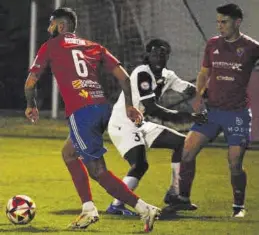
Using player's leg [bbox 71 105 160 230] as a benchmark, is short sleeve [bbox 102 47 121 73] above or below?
above

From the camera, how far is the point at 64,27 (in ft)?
26.3

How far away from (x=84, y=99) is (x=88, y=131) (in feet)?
0.90

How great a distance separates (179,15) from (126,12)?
1349 millimetres

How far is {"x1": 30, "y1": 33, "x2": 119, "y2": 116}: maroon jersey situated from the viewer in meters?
7.91

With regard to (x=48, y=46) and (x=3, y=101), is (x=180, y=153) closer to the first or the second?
(x=48, y=46)

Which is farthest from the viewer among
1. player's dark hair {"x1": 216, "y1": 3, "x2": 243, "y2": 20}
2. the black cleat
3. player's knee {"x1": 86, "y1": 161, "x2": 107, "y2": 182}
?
the black cleat

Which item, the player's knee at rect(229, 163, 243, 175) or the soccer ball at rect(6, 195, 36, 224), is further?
the player's knee at rect(229, 163, 243, 175)

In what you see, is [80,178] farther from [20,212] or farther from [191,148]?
[191,148]

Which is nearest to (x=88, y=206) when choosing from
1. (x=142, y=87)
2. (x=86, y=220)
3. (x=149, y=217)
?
(x=86, y=220)

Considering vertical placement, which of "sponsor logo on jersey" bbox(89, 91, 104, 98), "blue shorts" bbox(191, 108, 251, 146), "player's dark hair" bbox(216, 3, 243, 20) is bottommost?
"blue shorts" bbox(191, 108, 251, 146)

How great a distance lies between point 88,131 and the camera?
7.84 metres

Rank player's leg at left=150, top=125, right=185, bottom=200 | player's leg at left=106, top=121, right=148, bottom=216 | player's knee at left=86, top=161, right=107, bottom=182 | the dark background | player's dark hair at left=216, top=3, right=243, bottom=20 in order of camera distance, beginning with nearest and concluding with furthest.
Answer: player's knee at left=86, top=161, right=107, bottom=182 → player's dark hair at left=216, top=3, right=243, bottom=20 → player's leg at left=106, top=121, right=148, bottom=216 → player's leg at left=150, top=125, right=185, bottom=200 → the dark background

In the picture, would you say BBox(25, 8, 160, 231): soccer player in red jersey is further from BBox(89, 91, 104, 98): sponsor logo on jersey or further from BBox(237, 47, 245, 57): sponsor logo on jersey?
BBox(237, 47, 245, 57): sponsor logo on jersey

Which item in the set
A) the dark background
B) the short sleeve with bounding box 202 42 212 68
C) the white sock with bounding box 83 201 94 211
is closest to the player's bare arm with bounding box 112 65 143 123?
the white sock with bounding box 83 201 94 211
